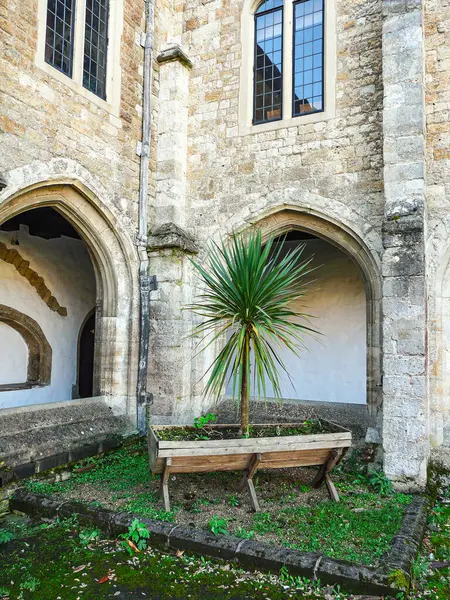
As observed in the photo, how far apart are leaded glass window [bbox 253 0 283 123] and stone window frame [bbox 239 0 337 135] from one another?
0.26 ft

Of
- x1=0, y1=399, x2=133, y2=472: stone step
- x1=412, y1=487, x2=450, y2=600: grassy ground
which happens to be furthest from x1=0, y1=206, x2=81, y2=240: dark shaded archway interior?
x1=412, y1=487, x2=450, y2=600: grassy ground

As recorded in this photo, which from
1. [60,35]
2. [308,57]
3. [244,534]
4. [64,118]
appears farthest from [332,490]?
[60,35]

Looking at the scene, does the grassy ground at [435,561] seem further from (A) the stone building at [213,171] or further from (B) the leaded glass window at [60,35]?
(B) the leaded glass window at [60,35]

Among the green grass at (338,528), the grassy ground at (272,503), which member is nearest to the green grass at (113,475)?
the grassy ground at (272,503)

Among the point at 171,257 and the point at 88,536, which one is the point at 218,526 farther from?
the point at 171,257

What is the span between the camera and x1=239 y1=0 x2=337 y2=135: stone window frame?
5828 mm

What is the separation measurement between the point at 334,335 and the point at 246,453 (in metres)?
4.99

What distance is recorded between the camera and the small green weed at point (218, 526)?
3.44 metres

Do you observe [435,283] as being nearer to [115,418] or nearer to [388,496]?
[388,496]

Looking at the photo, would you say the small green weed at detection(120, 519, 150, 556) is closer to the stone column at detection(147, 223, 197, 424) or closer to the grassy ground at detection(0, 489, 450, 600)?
the grassy ground at detection(0, 489, 450, 600)

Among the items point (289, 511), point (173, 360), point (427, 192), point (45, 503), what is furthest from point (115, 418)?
point (427, 192)

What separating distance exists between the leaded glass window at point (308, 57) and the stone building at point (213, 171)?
24 mm

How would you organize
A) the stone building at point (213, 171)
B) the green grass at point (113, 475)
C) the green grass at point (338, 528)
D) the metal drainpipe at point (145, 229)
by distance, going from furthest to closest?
the metal drainpipe at point (145, 229), the stone building at point (213, 171), the green grass at point (113, 475), the green grass at point (338, 528)

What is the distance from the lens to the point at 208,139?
662cm
